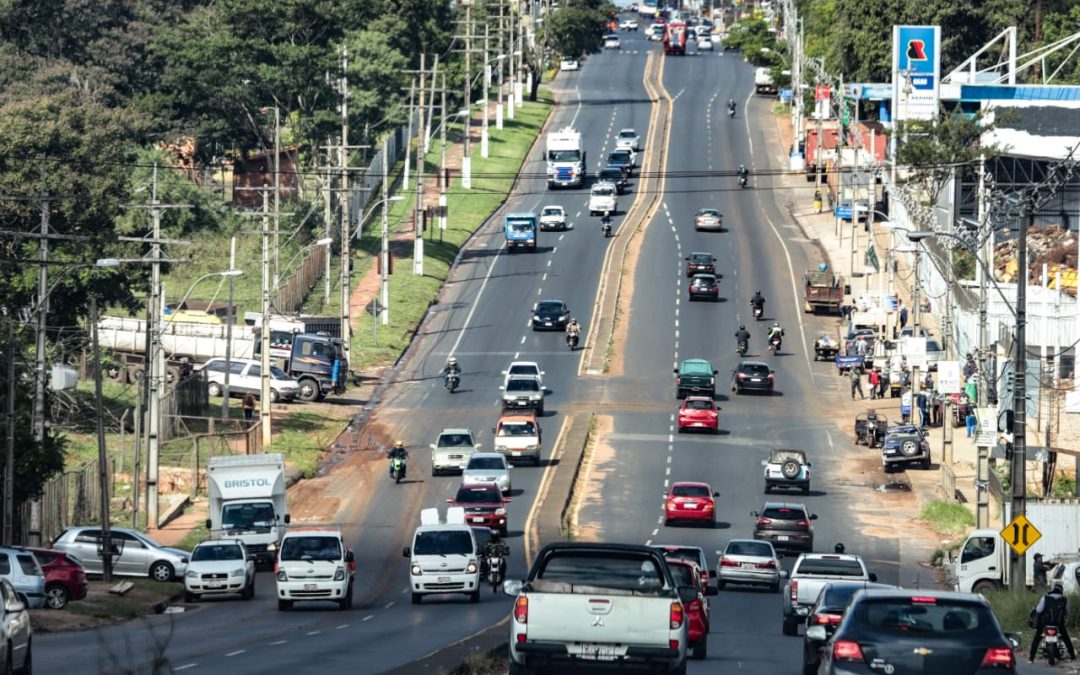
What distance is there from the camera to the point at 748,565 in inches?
1681

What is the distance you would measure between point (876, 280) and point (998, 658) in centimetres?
8042

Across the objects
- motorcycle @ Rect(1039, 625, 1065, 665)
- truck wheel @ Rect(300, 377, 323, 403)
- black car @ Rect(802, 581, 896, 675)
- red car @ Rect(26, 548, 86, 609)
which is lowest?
truck wheel @ Rect(300, 377, 323, 403)

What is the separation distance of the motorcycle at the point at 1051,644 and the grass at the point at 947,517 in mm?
25505

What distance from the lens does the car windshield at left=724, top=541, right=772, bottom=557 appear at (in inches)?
1689

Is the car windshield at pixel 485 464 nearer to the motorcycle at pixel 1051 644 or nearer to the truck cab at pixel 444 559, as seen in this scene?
the truck cab at pixel 444 559

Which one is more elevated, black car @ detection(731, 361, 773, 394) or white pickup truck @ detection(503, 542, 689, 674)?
white pickup truck @ detection(503, 542, 689, 674)

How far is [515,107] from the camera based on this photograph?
6363 inches

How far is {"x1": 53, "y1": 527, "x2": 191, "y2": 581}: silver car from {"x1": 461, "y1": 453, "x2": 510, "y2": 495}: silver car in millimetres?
12901

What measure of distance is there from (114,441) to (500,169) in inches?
2476

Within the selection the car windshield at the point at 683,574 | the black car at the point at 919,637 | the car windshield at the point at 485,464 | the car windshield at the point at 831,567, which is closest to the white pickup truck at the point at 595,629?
the black car at the point at 919,637

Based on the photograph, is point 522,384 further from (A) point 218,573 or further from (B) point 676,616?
(B) point 676,616

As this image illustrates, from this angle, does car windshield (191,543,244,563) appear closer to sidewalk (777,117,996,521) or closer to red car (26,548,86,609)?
red car (26,548,86,609)

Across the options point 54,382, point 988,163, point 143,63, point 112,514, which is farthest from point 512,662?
point 143,63

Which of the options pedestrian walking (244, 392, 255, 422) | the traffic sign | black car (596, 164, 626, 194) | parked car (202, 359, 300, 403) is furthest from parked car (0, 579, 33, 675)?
black car (596, 164, 626, 194)
